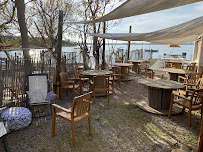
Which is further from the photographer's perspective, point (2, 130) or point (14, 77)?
point (14, 77)

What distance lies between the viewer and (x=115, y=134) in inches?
131

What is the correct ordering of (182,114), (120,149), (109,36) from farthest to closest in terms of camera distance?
(109,36), (182,114), (120,149)

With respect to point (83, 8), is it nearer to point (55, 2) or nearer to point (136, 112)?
point (55, 2)

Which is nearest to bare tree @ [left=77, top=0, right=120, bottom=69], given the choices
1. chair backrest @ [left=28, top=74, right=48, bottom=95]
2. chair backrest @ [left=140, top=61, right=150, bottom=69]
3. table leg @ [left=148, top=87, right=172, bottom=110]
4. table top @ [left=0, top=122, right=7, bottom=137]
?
chair backrest @ [left=140, top=61, right=150, bottom=69]

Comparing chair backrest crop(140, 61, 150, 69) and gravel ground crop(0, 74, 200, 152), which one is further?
chair backrest crop(140, 61, 150, 69)

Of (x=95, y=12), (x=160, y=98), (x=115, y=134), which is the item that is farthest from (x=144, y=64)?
(x=115, y=134)

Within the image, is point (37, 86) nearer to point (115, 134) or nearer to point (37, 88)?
point (37, 88)

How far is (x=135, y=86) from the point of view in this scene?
739 centimetres

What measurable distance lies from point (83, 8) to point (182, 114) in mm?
9169

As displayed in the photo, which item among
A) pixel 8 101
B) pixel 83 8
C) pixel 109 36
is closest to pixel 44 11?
pixel 83 8

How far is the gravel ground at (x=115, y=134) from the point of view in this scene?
2.89 meters

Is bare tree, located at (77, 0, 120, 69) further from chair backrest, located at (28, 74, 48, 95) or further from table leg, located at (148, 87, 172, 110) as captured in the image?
table leg, located at (148, 87, 172, 110)

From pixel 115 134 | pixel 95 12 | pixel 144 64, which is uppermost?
Result: pixel 95 12

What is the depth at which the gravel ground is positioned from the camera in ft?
9.48
